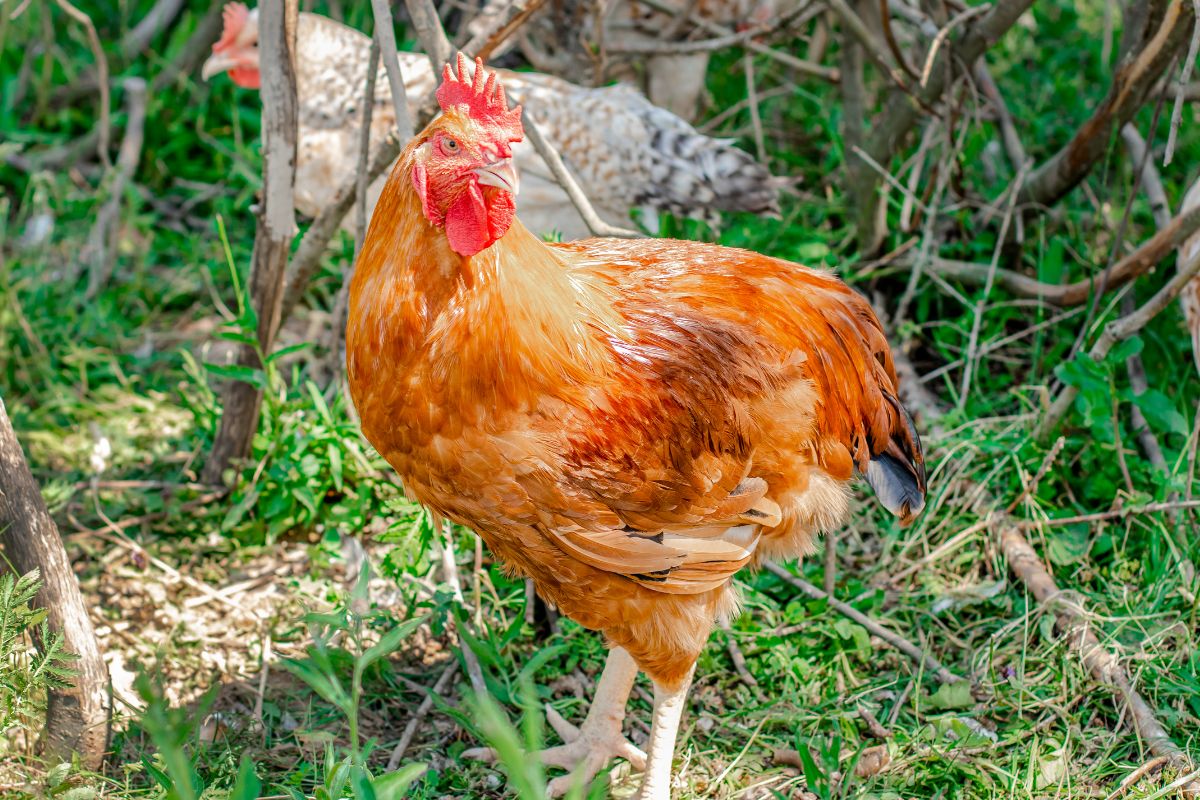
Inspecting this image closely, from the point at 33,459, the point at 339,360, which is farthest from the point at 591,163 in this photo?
the point at 33,459

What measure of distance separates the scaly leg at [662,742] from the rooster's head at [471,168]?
1347mm

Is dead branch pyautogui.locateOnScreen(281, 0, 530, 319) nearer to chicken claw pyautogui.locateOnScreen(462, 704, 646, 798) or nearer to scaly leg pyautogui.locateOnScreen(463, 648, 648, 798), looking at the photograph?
scaly leg pyautogui.locateOnScreen(463, 648, 648, 798)

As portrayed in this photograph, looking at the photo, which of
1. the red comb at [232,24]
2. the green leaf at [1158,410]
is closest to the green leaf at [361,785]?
the green leaf at [1158,410]

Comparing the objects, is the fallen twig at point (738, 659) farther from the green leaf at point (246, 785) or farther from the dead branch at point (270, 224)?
the dead branch at point (270, 224)

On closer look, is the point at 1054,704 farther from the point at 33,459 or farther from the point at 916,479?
the point at 33,459

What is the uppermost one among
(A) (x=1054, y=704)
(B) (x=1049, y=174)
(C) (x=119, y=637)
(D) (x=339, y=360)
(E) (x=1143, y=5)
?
(E) (x=1143, y=5)

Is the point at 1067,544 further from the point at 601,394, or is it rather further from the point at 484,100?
the point at 484,100

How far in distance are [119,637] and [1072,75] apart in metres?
5.50

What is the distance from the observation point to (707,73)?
6105mm

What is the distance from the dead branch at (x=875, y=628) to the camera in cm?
344

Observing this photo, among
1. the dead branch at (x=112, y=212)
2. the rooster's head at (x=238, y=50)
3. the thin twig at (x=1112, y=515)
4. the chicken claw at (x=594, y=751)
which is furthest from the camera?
the rooster's head at (x=238, y=50)

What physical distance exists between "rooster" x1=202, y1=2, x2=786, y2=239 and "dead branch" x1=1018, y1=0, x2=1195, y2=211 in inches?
43.9

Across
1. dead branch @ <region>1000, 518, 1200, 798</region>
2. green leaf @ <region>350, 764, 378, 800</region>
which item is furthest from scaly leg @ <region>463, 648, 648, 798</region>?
dead branch @ <region>1000, 518, 1200, 798</region>

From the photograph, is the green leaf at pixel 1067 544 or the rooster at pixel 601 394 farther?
the green leaf at pixel 1067 544
